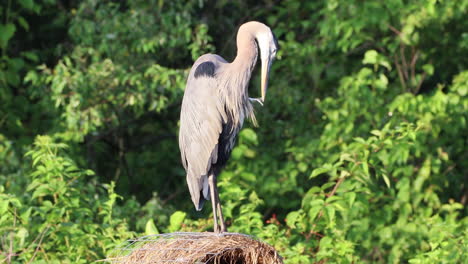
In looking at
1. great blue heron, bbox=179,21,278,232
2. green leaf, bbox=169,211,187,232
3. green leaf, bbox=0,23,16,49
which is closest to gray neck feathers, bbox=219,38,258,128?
great blue heron, bbox=179,21,278,232

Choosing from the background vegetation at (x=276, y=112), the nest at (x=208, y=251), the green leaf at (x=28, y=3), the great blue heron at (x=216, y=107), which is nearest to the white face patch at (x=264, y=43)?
the great blue heron at (x=216, y=107)

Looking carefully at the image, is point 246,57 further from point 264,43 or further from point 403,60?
point 403,60

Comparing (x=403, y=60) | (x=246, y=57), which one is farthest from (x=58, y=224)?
(x=403, y=60)

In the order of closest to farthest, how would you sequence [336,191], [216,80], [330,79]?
1. [216,80]
2. [336,191]
3. [330,79]

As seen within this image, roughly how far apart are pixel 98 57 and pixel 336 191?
9.12ft

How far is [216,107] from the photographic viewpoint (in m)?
4.55

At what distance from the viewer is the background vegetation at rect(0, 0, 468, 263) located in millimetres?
6445

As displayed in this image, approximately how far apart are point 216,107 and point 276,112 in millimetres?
3102

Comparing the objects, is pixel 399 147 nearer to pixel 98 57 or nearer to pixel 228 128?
pixel 228 128

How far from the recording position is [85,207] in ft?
18.9

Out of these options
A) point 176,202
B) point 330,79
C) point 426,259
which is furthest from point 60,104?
point 426,259

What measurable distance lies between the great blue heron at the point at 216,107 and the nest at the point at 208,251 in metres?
0.44

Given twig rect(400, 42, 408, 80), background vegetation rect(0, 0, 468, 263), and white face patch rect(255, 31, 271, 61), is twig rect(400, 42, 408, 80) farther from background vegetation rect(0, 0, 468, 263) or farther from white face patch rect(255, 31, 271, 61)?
white face patch rect(255, 31, 271, 61)

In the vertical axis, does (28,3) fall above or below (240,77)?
above
